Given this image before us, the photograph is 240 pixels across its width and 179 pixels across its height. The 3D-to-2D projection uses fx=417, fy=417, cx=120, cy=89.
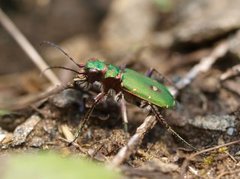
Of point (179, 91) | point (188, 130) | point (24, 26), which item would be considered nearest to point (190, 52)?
point (179, 91)

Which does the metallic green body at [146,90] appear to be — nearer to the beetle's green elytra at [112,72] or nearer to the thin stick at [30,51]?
the beetle's green elytra at [112,72]

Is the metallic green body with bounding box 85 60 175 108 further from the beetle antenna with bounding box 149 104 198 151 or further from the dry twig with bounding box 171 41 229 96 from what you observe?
the dry twig with bounding box 171 41 229 96

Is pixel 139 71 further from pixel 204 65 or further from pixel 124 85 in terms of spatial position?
pixel 124 85

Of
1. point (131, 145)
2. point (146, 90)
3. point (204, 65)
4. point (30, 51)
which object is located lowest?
point (131, 145)

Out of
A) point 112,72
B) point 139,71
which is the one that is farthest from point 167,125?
point 139,71

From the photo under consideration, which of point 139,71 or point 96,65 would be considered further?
point 139,71

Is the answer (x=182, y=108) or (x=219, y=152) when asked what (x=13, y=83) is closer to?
(x=182, y=108)

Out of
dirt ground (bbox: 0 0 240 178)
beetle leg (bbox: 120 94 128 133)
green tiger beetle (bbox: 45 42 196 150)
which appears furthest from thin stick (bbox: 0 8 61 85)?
beetle leg (bbox: 120 94 128 133)
